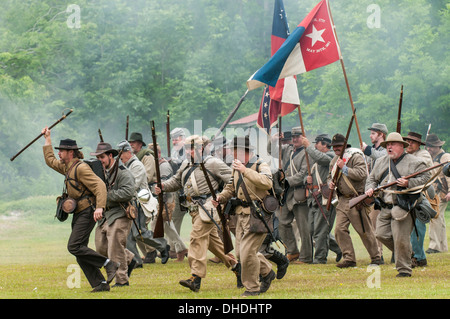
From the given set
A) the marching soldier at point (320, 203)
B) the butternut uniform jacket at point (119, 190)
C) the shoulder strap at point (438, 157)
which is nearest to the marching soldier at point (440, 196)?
the shoulder strap at point (438, 157)

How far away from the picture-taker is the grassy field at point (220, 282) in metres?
9.48

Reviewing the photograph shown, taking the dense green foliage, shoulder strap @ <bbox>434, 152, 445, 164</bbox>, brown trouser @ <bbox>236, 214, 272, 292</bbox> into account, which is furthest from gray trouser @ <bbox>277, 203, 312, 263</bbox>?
the dense green foliage

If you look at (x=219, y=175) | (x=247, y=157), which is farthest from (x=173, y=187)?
(x=247, y=157)

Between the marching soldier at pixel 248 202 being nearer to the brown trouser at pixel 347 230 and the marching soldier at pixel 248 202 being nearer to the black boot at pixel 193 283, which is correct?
the black boot at pixel 193 283

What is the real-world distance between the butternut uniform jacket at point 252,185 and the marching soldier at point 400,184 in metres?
1.92

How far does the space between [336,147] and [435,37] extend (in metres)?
16.7

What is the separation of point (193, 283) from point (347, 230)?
347cm

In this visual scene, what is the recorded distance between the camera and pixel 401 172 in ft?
34.7

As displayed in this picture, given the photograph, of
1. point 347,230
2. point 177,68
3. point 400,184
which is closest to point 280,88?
point 347,230

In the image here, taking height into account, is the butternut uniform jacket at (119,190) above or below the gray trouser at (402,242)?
above

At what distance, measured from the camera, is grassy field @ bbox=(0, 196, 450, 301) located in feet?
31.1

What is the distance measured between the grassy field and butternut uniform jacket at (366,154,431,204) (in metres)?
1.12

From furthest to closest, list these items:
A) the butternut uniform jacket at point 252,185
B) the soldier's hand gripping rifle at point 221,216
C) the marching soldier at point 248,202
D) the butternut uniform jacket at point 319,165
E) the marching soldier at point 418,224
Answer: the butternut uniform jacket at point 319,165 < the marching soldier at point 418,224 < the soldier's hand gripping rifle at point 221,216 < the marching soldier at point 248,202 < the butternut uniform jacket at point 252,185

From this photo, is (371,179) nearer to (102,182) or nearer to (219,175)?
(219,175)
